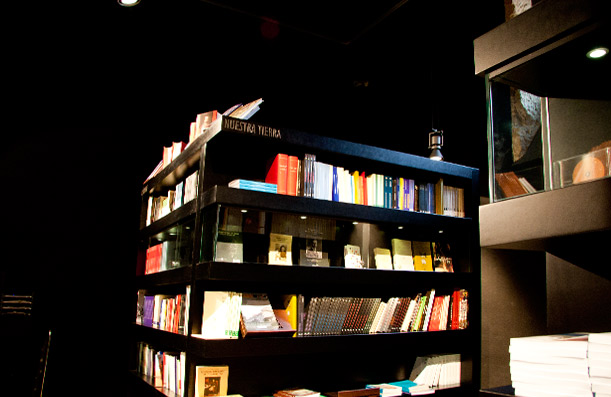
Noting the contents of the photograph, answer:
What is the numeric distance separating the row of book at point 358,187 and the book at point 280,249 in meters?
0.34

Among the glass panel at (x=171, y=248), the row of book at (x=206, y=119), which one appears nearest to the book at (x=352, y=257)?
the glass panel at (x=171, y=248)

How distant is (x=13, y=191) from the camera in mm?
4656

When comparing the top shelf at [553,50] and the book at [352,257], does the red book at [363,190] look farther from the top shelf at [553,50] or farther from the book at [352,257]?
the top shelf at [553,50]

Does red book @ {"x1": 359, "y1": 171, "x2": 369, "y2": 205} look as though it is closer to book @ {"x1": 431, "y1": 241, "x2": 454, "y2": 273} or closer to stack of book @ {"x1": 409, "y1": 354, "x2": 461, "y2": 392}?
book @ {"x1": 431, "y1": 241, "x2": 454, "y2": 273}

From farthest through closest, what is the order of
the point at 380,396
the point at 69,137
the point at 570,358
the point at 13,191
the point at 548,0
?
the point at 69,137 < the point at 13,191 < the point at 380,396 < the point at 548,0 < the point at 570,358

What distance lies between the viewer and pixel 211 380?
3201 millimetres

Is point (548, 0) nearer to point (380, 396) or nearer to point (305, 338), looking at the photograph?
point (305, 338)

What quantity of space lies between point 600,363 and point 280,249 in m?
2.65

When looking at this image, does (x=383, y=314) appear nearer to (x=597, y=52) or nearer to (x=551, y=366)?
(x=551, y=366)

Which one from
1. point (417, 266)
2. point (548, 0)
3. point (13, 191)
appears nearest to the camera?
point (548, 0)

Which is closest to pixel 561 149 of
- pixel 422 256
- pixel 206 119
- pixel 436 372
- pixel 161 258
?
pixel 206 119

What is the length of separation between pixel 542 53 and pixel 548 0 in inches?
5.1

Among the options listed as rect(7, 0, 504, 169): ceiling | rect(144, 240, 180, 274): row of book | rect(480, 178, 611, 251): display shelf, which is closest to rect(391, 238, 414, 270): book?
rect(7, 0, 504, 169): ceiling

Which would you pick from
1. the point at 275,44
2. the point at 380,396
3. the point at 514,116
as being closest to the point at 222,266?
the point at 380,396
